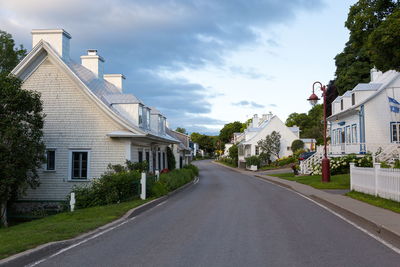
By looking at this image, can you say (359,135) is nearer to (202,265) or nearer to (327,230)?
(327,230)

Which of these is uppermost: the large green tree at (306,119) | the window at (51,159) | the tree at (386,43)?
the large green tree at (306,119)

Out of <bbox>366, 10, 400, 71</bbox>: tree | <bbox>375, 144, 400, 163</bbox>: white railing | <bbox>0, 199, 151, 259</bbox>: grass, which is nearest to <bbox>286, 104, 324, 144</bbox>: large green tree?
<bbox>375, 144, 400, 163</bbox>: white railing

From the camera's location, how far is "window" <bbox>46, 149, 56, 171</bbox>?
22.4m

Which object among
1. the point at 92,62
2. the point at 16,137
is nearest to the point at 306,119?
the point at 92,62

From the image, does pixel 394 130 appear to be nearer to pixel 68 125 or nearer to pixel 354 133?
pixel 354 133

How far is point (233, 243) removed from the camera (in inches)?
340

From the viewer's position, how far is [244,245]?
27.7 ft

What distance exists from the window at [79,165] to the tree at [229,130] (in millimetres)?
117302

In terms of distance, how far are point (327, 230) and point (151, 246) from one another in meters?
4.51

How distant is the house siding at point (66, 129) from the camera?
72.6 feet

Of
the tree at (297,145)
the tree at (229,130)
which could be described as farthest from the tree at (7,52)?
the tree at (229,130)

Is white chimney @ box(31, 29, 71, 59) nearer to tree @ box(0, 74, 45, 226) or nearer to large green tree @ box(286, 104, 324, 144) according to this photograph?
tree @ box(0, 74, 45, 226)

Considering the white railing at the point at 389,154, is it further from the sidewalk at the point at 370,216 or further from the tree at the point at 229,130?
the tree at the point at 229,130

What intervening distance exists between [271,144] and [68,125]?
39014mm
